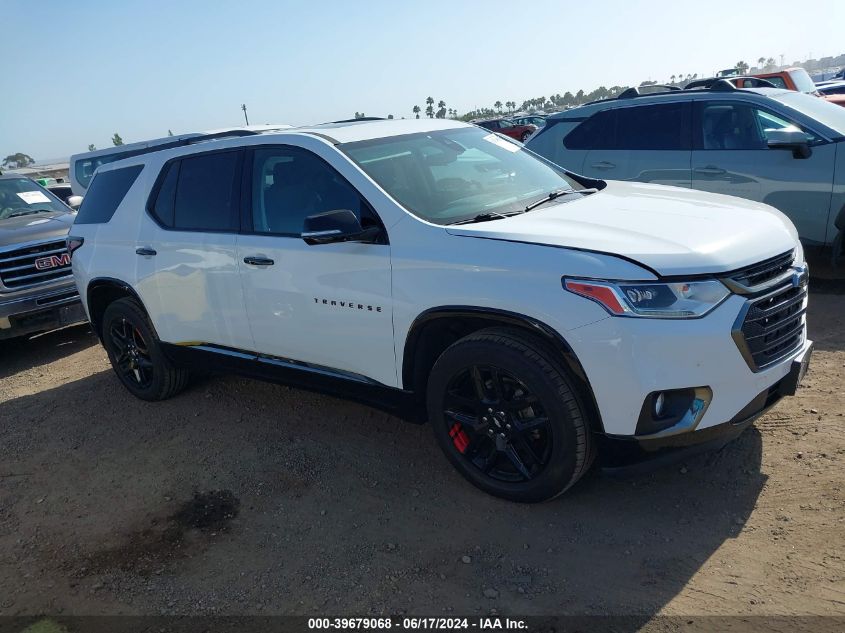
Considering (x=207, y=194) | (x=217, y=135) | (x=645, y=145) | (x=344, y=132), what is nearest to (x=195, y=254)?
(x=207, y=194)

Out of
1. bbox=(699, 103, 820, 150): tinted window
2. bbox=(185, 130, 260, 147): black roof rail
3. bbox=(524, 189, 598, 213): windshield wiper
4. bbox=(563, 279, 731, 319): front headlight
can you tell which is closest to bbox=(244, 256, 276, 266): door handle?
bbox=(524, 189, 598, 213): windshield wiper

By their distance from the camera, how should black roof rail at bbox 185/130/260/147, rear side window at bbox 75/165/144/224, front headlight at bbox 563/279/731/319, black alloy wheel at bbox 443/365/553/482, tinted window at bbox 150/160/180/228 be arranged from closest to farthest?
front headlight at bbox 563/279/731/319 → black alloy wheel at bbox 443/365/553/482 → tinted window at bbox 150/160/180/228 → rear side window at bbox 75/165/144/224 → black roof rail at bbox 185/130/260/147

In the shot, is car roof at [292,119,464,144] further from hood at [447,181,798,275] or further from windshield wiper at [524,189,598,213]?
hood at [447,181,798,275]

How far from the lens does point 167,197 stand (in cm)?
471

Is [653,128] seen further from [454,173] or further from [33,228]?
[33,228]

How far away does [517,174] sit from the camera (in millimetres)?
4094

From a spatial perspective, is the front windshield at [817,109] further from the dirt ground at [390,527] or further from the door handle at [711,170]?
the dirt ground at [390,527]

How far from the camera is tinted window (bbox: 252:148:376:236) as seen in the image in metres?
3.70

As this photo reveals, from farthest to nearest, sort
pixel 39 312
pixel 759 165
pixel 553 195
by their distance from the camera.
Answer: pixel 39 312 < pixel 759 165 < pixel 553 195

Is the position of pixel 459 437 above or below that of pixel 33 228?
below

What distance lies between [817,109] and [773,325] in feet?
14.9

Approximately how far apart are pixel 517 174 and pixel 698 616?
8.49 ft

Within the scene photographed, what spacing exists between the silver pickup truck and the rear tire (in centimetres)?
179

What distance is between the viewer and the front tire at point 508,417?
9.73ft
